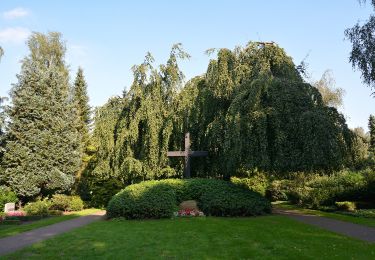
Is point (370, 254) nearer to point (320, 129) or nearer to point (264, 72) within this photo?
point (320, 129)

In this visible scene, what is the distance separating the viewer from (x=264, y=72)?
1645 centimetres

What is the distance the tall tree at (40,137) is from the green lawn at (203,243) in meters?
10.9

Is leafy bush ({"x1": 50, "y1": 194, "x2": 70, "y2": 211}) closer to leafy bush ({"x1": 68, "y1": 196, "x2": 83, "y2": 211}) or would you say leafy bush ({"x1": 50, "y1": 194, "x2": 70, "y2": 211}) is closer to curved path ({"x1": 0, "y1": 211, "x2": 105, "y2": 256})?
leafy bush ({"x1": 68, "y1": 196, "x2": 83, "y2": 211})

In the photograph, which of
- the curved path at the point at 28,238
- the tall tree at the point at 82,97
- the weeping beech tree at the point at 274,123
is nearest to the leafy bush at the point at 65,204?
the curved path at the point at 28,238

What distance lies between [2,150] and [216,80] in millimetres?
13152

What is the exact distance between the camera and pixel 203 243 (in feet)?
28.7

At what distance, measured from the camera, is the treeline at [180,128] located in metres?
14.4

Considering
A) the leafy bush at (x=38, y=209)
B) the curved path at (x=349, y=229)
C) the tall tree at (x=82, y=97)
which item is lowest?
the curved path at (x=349, y=229)

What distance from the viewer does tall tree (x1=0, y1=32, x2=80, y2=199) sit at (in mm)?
20953

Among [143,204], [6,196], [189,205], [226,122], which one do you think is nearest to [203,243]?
[143,204]

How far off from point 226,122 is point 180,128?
144 inches

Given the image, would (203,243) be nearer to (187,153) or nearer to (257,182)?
(187,153)

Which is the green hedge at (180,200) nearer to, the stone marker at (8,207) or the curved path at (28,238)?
the curved path at (28,238)

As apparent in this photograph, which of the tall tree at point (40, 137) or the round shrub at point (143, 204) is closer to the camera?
the round shrub at point (143, 204)
